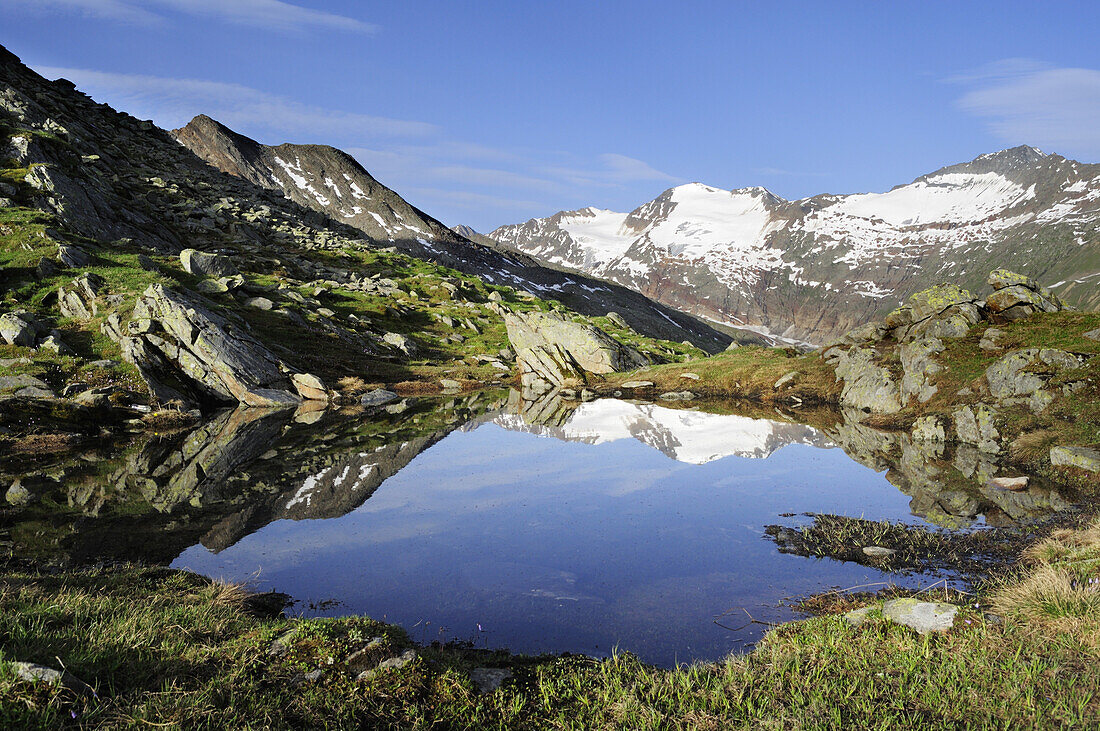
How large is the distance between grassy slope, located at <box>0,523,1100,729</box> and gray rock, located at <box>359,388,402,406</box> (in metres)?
37.0

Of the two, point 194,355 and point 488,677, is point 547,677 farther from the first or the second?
point 194,355

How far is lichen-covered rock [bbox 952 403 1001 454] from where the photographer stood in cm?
3124

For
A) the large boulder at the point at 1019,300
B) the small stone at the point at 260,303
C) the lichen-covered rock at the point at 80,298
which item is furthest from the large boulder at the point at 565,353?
the lichen-covered rock at the point at 80,298

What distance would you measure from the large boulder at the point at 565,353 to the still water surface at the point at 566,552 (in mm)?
33994

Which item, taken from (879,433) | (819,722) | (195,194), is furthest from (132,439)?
(195,194)

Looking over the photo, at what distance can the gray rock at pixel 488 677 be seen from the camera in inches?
386

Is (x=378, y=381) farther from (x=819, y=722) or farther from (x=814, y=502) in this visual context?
(x=819, y=722)

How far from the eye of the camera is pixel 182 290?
165ft

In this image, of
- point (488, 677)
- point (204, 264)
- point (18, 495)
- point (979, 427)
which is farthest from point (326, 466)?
point (204, 264)

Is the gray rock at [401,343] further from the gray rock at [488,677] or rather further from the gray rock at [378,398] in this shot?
the gray rock at [488,677]

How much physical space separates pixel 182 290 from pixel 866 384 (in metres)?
56.2

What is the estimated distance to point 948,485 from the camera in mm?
24891

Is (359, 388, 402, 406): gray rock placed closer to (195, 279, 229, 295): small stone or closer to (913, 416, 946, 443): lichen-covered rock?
(195, 279, 229, 295): small stone

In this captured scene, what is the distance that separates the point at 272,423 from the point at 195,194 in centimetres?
9195
